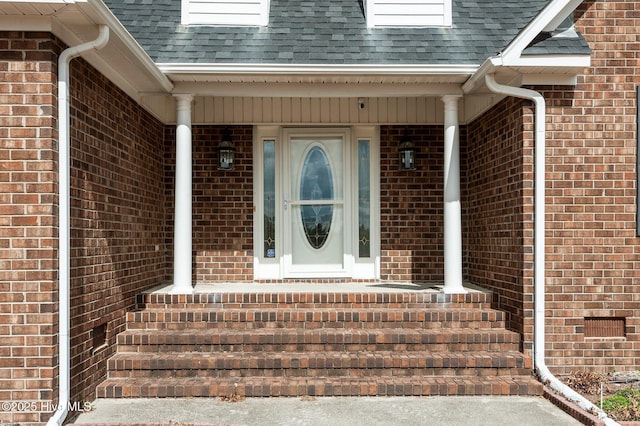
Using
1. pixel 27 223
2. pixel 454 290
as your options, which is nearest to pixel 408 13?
pixel 454 290

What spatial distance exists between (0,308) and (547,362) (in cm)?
497

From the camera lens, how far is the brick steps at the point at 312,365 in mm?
5273

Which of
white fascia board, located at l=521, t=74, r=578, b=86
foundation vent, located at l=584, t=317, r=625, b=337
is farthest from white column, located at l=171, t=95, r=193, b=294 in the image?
foundation vent, located at l=584, t=317, r=625, b=337

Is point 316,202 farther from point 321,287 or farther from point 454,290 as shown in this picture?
point 454,290

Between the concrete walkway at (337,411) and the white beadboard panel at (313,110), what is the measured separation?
3877mm

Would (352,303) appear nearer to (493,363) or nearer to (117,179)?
(493,363)

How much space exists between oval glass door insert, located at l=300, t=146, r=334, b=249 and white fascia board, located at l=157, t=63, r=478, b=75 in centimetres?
198

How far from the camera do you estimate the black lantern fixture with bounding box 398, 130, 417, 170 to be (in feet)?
24.5

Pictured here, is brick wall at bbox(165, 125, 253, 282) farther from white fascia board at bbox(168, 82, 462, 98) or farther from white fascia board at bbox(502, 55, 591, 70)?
white fascia board at bbox(502, 55, 591, 70)

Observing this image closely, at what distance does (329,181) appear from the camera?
7.78 m

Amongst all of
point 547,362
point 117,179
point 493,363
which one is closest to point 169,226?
point 117,179

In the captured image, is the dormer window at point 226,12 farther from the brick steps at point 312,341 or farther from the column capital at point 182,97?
the brick steps at point 312,341

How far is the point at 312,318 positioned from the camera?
5.79 metres

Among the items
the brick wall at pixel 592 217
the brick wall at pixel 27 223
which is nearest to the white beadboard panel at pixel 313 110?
the brick wall at pixel 592 217
